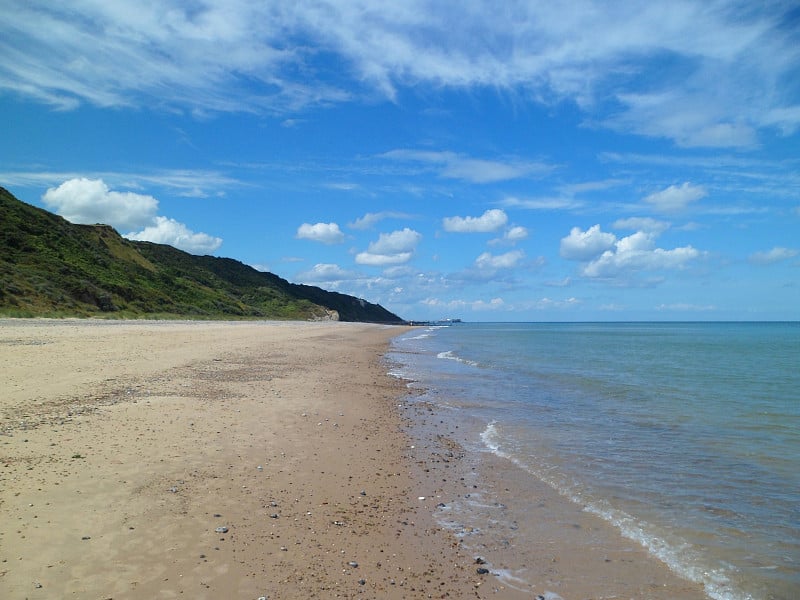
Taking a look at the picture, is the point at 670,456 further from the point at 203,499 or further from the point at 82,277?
the point at 82,277

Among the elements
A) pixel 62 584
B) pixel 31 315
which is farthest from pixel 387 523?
pixel 31 315

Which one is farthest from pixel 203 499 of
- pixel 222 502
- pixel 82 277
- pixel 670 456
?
pixel 82 277

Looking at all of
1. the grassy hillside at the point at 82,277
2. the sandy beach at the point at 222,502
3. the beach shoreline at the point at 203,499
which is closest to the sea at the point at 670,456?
the sandy beach at the point at 222,502

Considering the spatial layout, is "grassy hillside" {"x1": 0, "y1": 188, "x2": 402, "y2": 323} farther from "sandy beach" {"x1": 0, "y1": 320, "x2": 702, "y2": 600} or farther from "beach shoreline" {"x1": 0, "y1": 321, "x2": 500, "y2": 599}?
"sandy beach" {"x1": 0, "y1": 320, "x2": 702, "y2": 600}

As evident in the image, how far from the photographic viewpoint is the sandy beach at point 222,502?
4699mm

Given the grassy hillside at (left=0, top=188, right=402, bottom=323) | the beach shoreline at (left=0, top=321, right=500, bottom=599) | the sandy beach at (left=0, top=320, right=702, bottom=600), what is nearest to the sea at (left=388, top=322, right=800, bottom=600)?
the sandy beach at (left=0, top=320, right=702, bottom=600)

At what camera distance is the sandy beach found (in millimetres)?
4699

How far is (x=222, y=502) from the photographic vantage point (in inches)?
251

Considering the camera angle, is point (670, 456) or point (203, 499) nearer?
point (203, 499)

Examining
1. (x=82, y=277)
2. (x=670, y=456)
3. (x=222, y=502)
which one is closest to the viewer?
(x=222, y=502)

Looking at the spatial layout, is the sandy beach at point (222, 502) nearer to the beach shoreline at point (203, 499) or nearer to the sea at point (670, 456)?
the beach shoreline at point (203, 499)

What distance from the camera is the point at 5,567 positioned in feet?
14.5

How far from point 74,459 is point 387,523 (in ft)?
14.8

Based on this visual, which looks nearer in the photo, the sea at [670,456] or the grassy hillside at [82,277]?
the sea at [670,456]
